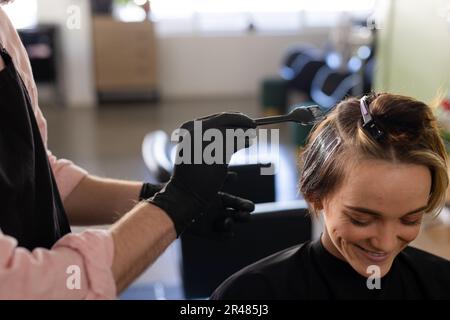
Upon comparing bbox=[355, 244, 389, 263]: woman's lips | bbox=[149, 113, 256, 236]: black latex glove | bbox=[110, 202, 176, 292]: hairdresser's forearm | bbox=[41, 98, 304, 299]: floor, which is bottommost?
bbox=[41, 98, 304, 299]: floor

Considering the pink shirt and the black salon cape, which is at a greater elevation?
the pink shirt

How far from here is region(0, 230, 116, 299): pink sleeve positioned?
74 centimetres

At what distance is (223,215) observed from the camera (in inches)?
44.5

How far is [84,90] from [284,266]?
230 inches

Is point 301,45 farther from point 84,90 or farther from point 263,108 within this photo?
point 84,90

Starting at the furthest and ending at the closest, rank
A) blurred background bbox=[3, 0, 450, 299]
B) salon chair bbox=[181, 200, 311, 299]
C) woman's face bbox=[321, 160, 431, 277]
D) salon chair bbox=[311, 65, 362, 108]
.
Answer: salon chair bbox=[311, 65, 362, 108] < blurred background bbox=[3, 0, 450, 299] < salon chair bbox=[181, 200, 311, 299] < woman's face bbox=[321, 160, 431, 277]

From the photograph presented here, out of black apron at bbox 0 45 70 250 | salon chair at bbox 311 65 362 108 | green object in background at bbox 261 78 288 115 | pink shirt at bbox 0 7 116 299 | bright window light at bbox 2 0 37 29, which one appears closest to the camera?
pink shirt at bbox 0 7 116 299

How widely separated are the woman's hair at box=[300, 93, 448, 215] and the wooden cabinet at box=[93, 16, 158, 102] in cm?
577

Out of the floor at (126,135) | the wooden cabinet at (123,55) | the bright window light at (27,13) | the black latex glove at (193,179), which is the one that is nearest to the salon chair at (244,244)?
the black latex glove at (193,179)

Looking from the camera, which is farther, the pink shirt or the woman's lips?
the woman's lips

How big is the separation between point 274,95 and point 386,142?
5.07 metres

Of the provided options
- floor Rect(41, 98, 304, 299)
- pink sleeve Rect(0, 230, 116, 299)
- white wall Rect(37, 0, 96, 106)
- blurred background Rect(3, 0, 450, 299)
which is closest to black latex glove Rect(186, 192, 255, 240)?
pink sleeve Rect(0, 230, 116, 299)

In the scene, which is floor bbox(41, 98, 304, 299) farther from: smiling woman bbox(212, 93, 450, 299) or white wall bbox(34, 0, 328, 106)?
smiling woman bbox(212, 93, 450, 299)

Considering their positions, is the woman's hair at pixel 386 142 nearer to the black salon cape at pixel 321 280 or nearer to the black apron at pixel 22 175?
the black salon cape at pixel 321 280
